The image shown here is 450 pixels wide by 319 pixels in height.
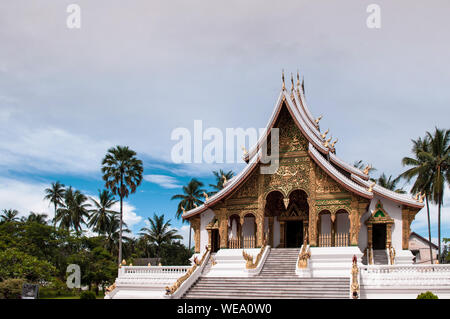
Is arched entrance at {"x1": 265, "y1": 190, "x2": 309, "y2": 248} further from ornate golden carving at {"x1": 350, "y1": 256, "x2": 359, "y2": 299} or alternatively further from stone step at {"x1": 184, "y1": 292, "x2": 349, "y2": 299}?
ornate golden carving at {"x1": 350, "y1": 256, "x2": 359, "y2": 299}

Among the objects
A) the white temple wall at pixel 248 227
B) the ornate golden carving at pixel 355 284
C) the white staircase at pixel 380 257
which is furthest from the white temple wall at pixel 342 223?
the ornate golden carving at pixel 355 284

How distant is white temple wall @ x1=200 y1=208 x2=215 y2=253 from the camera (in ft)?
76.6

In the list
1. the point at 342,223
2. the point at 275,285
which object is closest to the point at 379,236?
the point at 342,223

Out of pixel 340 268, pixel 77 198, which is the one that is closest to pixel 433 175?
pixel 340 268

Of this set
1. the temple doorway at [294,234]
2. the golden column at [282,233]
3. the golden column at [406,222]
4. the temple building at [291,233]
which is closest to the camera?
the temple building at [291,233]

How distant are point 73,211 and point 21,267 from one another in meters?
28.9

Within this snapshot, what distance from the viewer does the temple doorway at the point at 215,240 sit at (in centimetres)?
2300

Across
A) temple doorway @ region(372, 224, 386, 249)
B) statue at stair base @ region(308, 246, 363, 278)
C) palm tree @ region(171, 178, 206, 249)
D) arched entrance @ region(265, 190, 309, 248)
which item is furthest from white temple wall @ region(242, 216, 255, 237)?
palm tree @ region(171, 178, 206, 249)

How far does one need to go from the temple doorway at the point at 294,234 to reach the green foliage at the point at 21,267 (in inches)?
524

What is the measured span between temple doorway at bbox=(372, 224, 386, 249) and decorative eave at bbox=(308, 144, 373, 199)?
8.34ft

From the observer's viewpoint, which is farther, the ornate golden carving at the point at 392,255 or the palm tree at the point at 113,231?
the palm tree at the point at 113,231

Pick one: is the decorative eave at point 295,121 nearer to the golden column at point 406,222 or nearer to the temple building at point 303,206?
the temple building at point 303,206

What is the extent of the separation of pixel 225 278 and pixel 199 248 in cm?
492
